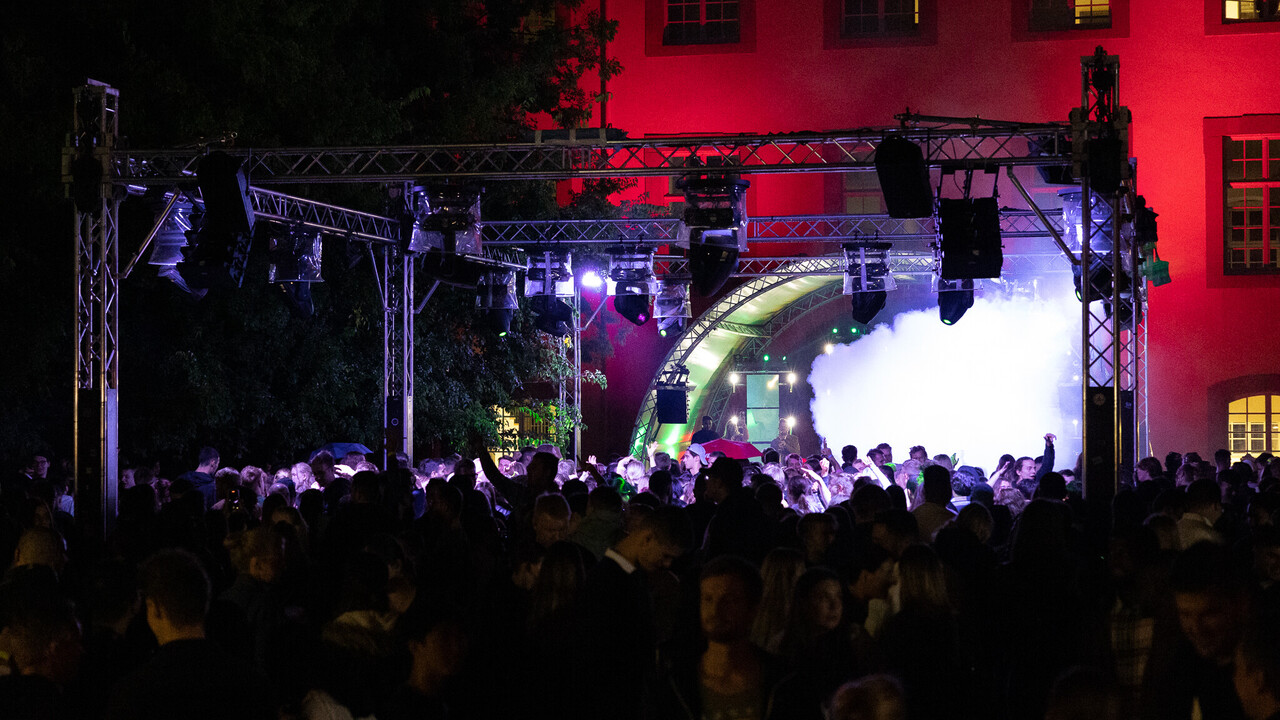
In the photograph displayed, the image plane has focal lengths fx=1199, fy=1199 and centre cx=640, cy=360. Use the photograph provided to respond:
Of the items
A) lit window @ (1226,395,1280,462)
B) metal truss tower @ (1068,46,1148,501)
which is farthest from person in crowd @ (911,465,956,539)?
lit window @ (1226,395,1280,462)

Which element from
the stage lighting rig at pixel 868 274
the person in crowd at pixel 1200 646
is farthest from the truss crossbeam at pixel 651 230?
the person in crowd at pixel 1200 646

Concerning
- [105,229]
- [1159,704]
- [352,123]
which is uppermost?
[352,123]

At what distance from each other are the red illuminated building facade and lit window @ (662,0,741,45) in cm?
4

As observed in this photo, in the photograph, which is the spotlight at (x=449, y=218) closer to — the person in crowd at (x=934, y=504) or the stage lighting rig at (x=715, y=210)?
the stage lighting rig at (x=715, y=210)

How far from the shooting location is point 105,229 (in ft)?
36.3

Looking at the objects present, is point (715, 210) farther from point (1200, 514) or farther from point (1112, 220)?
point (1200, 514)

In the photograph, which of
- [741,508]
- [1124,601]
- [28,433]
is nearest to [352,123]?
[28,433]

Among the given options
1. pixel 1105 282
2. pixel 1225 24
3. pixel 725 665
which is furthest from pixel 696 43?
pixel 725 665

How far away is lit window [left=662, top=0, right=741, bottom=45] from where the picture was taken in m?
25.3

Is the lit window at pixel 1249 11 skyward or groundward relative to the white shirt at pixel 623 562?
skyward

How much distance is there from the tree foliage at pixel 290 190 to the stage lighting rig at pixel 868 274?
5.43m

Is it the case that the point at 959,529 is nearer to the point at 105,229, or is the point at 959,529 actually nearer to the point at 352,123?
the point at 105,229

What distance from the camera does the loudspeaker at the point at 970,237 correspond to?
1232 centimetres

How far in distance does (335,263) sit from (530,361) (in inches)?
183
